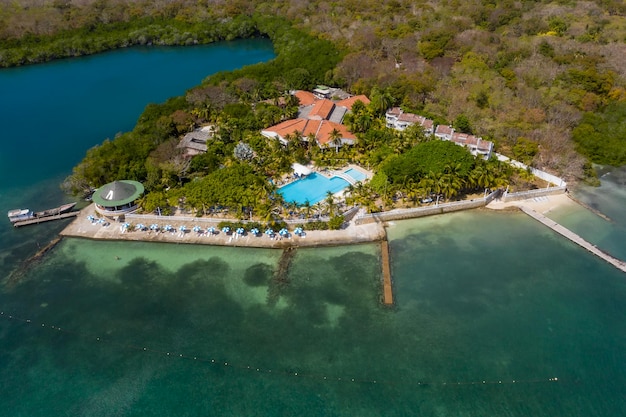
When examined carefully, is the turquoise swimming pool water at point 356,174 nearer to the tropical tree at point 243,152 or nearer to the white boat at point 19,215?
the tropical tree at point 243,152

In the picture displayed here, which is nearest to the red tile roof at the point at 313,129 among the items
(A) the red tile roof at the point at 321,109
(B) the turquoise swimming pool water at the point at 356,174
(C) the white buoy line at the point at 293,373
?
(A) the red tile roof at the point at 321,109

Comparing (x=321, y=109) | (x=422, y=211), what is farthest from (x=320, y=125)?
(x=422, y=211)

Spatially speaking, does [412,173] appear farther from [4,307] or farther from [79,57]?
[79,57]

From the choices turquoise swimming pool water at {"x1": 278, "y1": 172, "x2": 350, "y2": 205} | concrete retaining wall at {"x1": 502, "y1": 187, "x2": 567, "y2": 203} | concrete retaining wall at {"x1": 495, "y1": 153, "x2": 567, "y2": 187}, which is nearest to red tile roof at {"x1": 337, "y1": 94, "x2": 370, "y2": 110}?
turquoise swimming pool water at {"x1": 278, "y1": 172, "x2": 350, "y2": 205}

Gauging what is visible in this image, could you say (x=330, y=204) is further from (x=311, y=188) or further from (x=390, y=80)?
(x=390, y=80)

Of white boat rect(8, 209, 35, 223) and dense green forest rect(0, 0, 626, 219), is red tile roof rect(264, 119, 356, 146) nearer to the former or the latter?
dense green forest rect(0, 0, 626, 219)

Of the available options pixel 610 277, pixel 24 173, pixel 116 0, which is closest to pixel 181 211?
pixel 24 173
